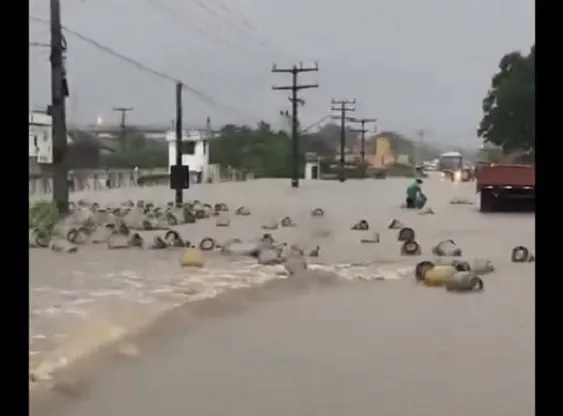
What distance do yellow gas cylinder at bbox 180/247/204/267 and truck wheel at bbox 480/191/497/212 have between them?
0.39 meters

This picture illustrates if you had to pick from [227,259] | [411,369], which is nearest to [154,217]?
[227,259]

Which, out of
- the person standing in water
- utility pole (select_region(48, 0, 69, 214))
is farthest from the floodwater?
utility pole (select_region(48, 0, 69, 214))

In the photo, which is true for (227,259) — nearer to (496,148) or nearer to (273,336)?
(273,336)

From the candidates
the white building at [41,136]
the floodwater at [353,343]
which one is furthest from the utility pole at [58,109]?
the floodwater at [353,343]

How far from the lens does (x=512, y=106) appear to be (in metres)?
0.99

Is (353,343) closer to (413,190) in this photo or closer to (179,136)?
(413,190)

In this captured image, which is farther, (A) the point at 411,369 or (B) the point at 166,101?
(B) the point at 166,101

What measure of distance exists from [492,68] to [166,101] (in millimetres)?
427

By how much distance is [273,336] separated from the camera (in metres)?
1.01

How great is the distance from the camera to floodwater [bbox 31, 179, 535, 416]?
0.95 metres

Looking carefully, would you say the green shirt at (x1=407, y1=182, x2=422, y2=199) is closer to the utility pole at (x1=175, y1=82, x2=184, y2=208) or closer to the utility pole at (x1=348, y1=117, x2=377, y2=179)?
the utility pole at (x1=348, y1=117, x2=377, y2=179)

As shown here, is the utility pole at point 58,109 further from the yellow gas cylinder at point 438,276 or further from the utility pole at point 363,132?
the yellow gas cylinder at point 438,276

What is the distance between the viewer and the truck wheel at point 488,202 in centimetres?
111
